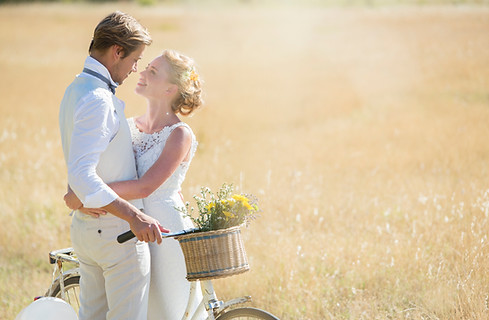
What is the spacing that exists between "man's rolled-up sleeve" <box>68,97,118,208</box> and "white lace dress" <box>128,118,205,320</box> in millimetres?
598

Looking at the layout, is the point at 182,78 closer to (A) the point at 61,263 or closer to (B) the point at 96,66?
(B) the point at 96,66

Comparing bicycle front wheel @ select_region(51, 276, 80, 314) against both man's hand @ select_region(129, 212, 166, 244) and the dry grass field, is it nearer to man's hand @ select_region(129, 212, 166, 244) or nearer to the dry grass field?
the dry grass field

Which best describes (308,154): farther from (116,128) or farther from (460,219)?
(116,128)

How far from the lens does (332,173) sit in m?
9.22

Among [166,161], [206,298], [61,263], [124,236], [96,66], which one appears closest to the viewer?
[124,236]

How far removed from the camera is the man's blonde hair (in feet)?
9.69

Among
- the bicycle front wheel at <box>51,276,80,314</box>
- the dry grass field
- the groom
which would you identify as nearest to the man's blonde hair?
the groom

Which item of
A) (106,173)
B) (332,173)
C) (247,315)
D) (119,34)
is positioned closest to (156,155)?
(106,173)

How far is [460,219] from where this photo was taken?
5.96m

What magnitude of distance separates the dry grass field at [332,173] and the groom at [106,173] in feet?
6.02

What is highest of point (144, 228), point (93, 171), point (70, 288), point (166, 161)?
point (93, 171)

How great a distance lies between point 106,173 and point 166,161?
1.14 ft

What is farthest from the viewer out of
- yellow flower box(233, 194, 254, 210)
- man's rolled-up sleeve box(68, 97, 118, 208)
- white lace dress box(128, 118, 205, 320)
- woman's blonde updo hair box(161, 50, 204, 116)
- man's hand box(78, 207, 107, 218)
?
woman's blonde updo hair box(161, 50, 204, 116)

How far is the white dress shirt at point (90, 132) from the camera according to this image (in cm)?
278
